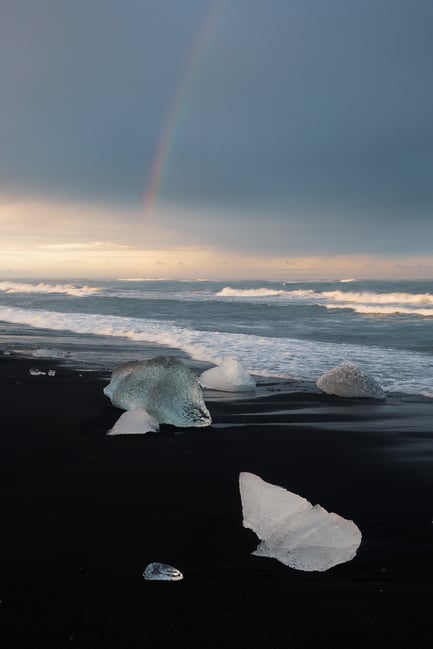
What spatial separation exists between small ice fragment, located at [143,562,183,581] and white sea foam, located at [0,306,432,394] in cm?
684

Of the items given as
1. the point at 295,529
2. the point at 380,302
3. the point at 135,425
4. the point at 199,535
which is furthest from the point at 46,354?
the point at 380,302

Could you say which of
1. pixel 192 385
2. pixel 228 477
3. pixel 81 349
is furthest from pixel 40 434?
pixel 81 349

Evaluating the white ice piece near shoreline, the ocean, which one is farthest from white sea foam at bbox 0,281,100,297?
the white ice piece near shoreline

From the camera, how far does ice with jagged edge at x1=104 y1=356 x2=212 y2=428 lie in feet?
20.7

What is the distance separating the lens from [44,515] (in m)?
3.66

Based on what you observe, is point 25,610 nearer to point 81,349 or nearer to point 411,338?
point 81,349

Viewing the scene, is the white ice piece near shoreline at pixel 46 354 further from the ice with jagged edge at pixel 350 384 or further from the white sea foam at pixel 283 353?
the ice with jagged edge at pixel 350 384

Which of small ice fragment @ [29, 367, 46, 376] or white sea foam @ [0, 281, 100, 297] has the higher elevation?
white sea foam @ [0, 281, 100, 297]

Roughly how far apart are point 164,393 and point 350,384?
3.00 meters

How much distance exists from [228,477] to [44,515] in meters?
1.39

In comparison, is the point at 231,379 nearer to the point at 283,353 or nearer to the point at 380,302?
the point at 283,353

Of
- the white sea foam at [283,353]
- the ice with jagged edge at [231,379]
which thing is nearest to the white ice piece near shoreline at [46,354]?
the white sea foam at [283,353]

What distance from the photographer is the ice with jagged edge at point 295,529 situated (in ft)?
10.1

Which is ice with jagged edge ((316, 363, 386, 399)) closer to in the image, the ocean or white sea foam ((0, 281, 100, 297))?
the ocean
